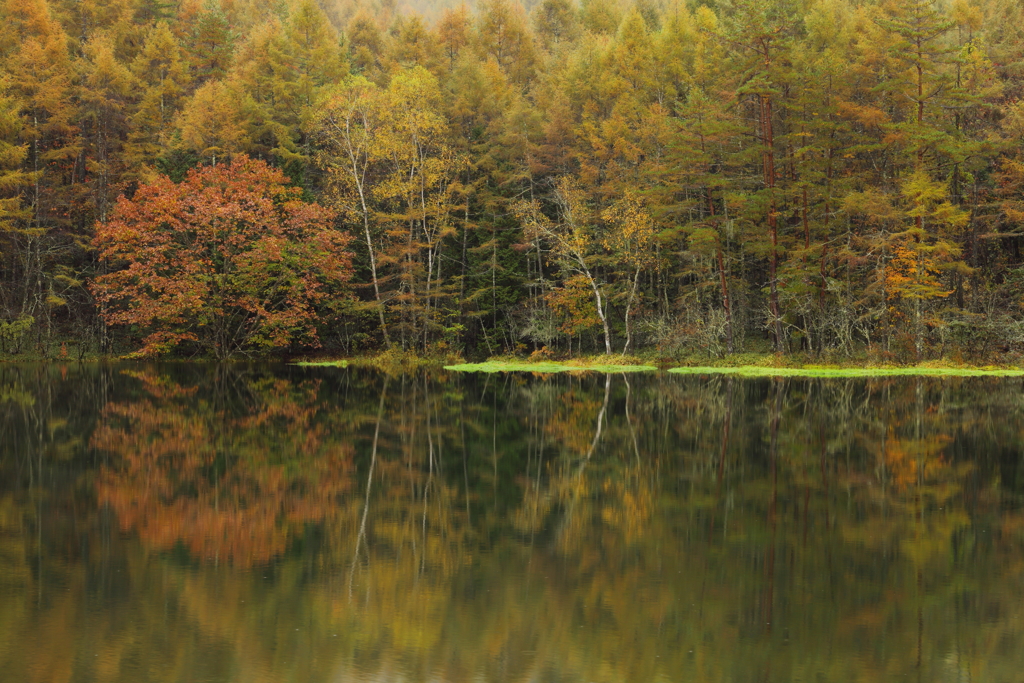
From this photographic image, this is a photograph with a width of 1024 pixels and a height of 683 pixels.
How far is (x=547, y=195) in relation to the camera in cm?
4134

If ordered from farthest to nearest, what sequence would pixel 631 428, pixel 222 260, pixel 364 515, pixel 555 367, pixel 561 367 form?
pixel 222 260 < pixel 561 367 < pixel 555 367 < pixel 631 428 < pixel 364 515

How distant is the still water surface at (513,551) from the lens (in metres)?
5.33

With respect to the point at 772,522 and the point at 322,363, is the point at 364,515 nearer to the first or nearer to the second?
the point at 772,522

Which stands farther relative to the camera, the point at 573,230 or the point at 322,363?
the point at 573,230

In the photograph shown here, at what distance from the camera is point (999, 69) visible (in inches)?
1431

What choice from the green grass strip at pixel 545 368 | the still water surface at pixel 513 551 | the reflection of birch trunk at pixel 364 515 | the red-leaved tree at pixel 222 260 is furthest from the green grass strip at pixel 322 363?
the reflection of birch trunk at pixel 364 515

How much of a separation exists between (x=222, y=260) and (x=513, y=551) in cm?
3207

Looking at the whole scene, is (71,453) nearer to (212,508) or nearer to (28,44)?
(212,508)

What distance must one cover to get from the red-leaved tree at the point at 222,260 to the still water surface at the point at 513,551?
20.5 m

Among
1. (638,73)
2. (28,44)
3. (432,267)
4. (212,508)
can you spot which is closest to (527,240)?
(432,267)

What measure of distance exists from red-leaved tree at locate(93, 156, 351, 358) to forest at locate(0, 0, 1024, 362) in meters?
0.16

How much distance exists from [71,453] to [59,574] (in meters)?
6.56

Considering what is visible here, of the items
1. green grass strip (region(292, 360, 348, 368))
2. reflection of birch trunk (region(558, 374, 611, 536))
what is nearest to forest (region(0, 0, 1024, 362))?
green grass strip (region(292, 360, 348, 368))

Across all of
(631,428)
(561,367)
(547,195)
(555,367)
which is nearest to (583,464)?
(631,428)
